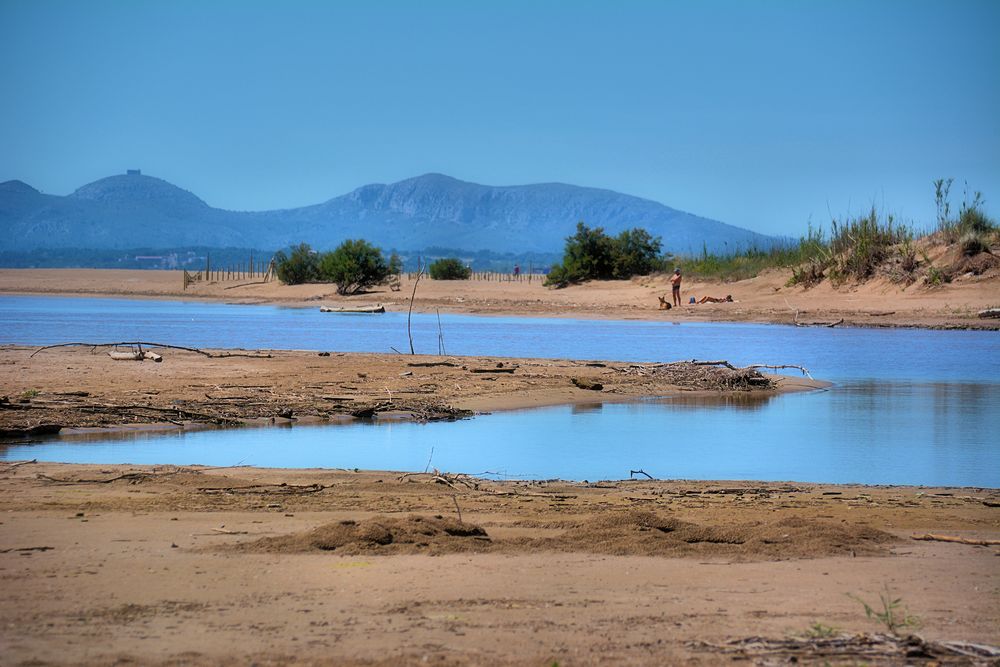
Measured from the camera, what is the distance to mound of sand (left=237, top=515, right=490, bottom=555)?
25.0 feet

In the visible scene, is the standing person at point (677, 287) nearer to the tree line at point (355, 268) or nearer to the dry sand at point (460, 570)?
the tree line at point (355, 268)

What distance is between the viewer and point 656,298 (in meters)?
47.0

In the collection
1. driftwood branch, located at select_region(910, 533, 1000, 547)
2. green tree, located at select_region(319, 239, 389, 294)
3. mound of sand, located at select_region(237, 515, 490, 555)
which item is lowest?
driftwood branch, located at select_region(910, 533, 1000, 547)

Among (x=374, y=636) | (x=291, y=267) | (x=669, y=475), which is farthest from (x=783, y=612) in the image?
(x=291, y=267)

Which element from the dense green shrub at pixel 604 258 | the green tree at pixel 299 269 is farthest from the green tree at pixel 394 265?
the dense green shrub at pixel 604 258

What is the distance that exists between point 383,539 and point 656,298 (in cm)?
4003

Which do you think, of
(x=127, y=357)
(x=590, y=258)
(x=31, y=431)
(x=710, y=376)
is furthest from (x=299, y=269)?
(x=31, y=431)

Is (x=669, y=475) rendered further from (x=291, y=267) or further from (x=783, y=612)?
(x=291, y=267)

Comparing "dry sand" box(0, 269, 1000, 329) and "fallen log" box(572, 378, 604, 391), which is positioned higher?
"dry sand" box(0, 269, 1000, 329)

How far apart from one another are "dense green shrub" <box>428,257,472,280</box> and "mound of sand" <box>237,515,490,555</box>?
57947 millimetres

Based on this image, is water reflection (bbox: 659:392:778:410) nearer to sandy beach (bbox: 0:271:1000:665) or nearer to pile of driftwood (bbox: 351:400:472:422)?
Answer: pile of driftwood (bbox: 351:400:472:422)

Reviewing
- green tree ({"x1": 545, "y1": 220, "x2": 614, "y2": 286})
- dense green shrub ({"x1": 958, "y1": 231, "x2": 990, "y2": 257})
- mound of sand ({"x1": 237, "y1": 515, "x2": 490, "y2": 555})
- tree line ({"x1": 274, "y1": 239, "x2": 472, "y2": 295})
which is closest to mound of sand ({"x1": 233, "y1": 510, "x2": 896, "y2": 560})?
mound of sand ({"x1": 237, "y1": 515, "x2": 490, "y2": 555})

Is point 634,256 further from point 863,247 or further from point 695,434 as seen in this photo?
point 695,434

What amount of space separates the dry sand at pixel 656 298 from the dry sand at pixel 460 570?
28110 mm
